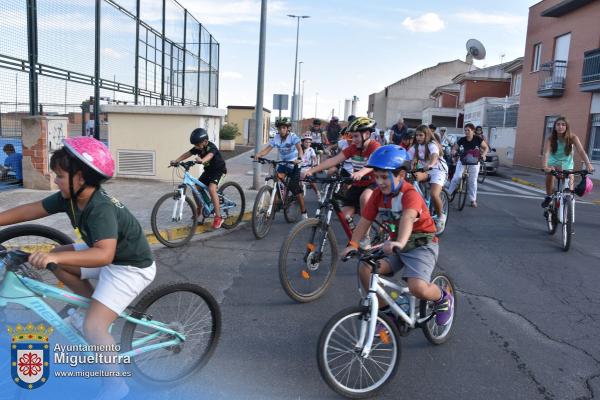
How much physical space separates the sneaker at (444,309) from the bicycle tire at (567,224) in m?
4.38

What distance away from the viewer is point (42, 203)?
3.25m

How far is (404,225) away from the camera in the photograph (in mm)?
3643

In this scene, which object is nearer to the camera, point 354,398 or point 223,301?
point 354,398

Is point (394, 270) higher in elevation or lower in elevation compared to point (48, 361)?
higher

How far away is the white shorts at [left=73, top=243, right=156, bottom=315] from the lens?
303 centimetres

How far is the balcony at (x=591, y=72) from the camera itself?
21.5 m

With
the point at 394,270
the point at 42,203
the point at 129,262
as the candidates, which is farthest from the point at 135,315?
the point at 394,270

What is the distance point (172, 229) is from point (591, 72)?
20931mm

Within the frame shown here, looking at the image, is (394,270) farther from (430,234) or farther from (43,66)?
(43,66)

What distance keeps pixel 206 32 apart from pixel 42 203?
1976 cm

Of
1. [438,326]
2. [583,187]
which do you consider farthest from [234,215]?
[583,187]

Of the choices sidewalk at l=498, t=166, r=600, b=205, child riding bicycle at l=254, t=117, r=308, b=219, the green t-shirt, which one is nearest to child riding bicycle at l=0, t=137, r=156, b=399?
the green t-shirt

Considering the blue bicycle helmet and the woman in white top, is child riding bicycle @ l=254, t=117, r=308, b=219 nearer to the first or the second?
the woman in white top

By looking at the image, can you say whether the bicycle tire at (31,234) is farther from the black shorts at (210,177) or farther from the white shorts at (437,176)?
the white shorts at (437,176)
